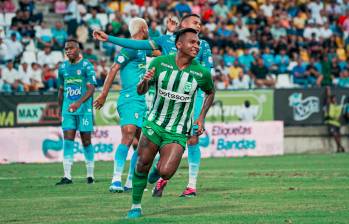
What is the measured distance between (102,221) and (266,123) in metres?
18.7

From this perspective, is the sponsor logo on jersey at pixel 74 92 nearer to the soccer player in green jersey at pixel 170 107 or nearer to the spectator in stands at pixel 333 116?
the soccer player in green jersey at pixel 170 107

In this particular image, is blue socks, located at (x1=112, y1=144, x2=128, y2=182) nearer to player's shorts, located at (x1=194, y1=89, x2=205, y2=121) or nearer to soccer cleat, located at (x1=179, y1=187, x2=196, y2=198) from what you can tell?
player's shorts, located at (x1=194, y1=89, x2=205, y2=121)

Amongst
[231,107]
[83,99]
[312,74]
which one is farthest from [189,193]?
[312,74]

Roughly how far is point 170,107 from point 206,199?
92.5 inches

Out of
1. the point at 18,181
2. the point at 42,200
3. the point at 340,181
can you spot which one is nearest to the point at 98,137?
the point at 18,181

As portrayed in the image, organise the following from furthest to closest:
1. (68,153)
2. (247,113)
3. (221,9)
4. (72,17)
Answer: (221,9)
(72,17)
(247,113)
(68,153)

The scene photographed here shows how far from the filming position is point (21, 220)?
10789mm

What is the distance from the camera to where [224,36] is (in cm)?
3288

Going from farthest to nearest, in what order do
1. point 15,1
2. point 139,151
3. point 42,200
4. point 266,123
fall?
point 15,1
point 266,123
point 42,200
point 139,151

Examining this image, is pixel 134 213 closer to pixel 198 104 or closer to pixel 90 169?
pixel 198 104

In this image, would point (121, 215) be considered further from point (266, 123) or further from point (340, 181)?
point (266, 123)

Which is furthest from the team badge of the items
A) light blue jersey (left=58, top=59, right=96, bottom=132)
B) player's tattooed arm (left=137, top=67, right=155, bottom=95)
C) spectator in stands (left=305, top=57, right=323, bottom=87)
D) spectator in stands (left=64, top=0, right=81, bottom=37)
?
spectator in stands (left=305, top=57, right=323, bottom=87)

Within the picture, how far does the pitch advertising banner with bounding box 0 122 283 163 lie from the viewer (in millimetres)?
25641

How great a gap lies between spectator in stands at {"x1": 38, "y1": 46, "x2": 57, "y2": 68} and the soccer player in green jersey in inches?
708
